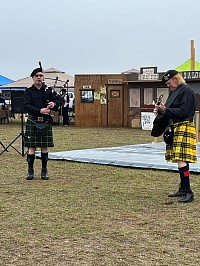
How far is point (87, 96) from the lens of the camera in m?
21.9

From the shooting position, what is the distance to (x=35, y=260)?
4.00 m

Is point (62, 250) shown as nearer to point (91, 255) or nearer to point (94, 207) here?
point (91, 255)

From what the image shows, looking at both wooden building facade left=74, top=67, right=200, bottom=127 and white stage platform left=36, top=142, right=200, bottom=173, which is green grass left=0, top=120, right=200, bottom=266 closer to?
white stage platform left=36, top=142, right=200, bottom=173

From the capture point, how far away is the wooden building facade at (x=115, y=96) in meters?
20.3

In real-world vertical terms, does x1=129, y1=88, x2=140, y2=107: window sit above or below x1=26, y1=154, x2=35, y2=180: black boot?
above

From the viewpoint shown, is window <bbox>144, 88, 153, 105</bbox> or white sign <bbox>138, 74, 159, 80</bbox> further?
window <bbox>144, 88, 153, 105</bbox>

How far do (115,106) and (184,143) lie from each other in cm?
1521

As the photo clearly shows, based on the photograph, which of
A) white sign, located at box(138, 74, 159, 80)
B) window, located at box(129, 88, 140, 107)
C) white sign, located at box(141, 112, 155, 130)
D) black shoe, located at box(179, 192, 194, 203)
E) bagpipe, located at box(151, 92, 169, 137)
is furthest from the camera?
window, located at box(129, 88, 140, 107)

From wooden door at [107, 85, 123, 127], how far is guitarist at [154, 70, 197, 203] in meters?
14.9

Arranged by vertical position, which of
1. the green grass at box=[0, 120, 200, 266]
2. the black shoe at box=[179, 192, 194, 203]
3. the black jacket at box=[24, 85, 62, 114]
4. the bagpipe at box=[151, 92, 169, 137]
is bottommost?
the green grass at box=[0, 120, 200, 266]

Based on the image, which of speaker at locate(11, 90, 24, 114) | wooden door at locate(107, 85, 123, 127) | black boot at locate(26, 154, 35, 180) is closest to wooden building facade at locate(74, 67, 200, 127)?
wooden door at locate(107, 85, 123, 127)

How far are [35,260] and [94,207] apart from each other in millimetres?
1878

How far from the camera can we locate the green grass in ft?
13.5

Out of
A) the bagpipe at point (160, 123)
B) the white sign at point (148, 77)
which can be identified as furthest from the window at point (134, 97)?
the bagpipe at point (160, 123)
